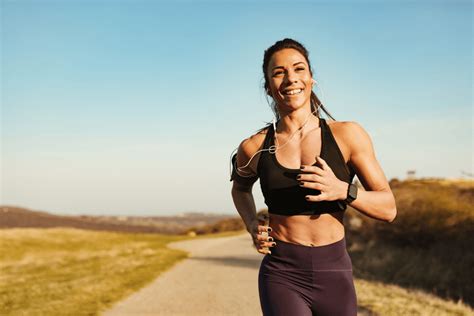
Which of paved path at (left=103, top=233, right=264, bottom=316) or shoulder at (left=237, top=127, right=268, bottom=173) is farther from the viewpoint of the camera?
paved path at (left=103, top=233, right=264, bottom=316)

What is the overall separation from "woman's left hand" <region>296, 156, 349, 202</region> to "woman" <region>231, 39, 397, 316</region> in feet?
0.31

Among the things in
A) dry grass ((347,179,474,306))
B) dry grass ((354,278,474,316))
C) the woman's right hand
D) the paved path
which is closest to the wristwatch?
the woman's right hand

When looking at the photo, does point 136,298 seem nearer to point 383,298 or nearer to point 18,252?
point 383,298

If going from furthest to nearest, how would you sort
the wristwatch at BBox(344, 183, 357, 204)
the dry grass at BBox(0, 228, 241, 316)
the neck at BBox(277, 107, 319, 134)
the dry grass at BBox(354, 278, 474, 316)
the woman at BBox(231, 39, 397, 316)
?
1. the dry grass at BBox(0, 228, 241, 316)
2. the dry grass at BBox(354, 278, 474, 316)
3. the neck at BBox(277, 107, 319, 134)
4. the woman at BBox(231, 39, 397, 316)
5. the wristwatch at BBox(344, 183, 357, 204)

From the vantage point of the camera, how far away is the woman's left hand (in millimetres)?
2514

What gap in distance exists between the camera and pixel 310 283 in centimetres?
286

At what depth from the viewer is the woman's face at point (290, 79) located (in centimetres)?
302

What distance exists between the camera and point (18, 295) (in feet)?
43.1

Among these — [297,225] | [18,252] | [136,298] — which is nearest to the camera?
[297,225]

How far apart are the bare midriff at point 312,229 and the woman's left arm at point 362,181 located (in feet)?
0.78

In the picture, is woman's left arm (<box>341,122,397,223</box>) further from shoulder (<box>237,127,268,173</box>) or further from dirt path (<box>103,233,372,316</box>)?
dirt path (<box>103,233,372,316</box>)

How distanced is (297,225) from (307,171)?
51 centimetres

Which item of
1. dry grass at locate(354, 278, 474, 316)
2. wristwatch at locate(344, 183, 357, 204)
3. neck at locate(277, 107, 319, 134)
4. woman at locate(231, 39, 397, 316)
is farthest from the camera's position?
dry grass at locate(354, 278, 474, 316)

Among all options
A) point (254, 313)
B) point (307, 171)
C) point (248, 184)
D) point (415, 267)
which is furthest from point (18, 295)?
point (415, 267)
